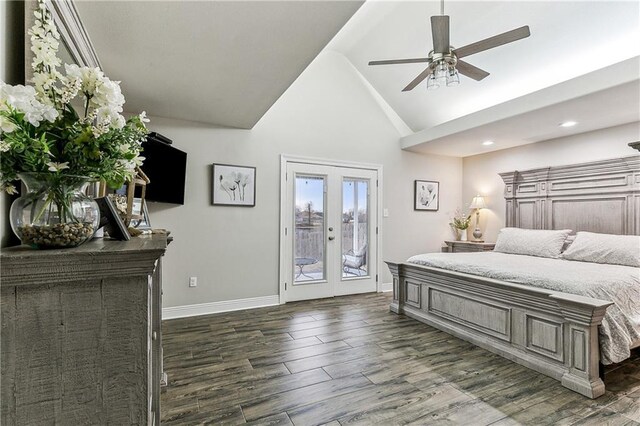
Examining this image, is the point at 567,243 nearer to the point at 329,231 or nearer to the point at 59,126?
the point at 329,231

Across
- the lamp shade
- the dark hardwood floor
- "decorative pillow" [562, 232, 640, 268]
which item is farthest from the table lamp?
the dark hardwood floor

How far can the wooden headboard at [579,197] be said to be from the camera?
367cm

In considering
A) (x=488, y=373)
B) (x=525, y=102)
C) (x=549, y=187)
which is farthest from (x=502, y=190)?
(x=488, y=373)

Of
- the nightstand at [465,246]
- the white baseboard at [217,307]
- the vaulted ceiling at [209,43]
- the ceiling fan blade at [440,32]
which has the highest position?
the ceiling fan blade at [440,32]

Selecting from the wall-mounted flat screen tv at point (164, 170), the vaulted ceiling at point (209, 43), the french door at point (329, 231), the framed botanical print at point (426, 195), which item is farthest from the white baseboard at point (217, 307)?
the framed botanical print at point (426, 195)

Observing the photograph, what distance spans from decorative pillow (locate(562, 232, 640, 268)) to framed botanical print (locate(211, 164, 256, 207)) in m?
3.85

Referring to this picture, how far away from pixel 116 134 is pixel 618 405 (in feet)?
10.2

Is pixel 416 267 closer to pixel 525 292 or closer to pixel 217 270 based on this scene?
pixel 525 292

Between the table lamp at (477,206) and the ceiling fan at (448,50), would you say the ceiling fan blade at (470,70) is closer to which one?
the ceiling fan at (448,50)

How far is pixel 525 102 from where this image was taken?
11.1 feet

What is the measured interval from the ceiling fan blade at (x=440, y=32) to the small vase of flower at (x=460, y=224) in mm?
3607

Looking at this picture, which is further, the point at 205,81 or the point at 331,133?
the point at 331,133

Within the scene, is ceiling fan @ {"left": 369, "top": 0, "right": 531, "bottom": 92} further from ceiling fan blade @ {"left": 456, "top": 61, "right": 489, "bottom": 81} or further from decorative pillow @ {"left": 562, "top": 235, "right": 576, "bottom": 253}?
decorative pillow @ {"left": 562, "top": 235, "right": 576, "bottom": 253}

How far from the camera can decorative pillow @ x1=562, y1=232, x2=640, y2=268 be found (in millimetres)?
3050
